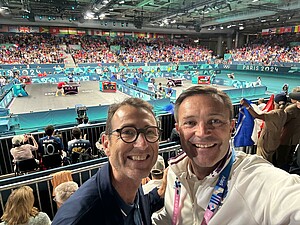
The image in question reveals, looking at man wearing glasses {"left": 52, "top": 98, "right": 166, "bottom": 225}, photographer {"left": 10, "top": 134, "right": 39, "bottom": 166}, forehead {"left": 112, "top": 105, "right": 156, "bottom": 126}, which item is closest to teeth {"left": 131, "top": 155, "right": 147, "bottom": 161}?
man wearing glasses {"left": 52, "top": 98, "right": 166, "bottom": 225}

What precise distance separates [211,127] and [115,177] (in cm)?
77

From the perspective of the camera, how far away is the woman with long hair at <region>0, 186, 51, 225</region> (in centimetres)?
253

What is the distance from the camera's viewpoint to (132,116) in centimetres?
150

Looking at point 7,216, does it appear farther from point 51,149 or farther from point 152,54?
point 152,54

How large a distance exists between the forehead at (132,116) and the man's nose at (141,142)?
98mm

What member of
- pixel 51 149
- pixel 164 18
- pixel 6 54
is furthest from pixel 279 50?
pixel 6 54

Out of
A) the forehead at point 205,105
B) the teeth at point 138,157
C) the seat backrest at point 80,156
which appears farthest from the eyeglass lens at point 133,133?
the seat backrest at point 80,156

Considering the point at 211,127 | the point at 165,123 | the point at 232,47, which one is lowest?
the point at 165,123

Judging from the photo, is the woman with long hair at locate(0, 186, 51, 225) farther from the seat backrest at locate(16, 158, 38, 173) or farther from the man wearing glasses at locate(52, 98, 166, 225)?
the seat backrest at locate(16, 158, 38, 173)

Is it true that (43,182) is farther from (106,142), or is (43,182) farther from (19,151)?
(106,142)

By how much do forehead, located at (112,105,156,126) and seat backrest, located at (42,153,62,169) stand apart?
13.9ft

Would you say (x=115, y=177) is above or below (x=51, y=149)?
above

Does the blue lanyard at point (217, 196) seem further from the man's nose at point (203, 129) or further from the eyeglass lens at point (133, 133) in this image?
the eyeglass lens at point (133, 133)

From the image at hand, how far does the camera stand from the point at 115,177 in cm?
146
